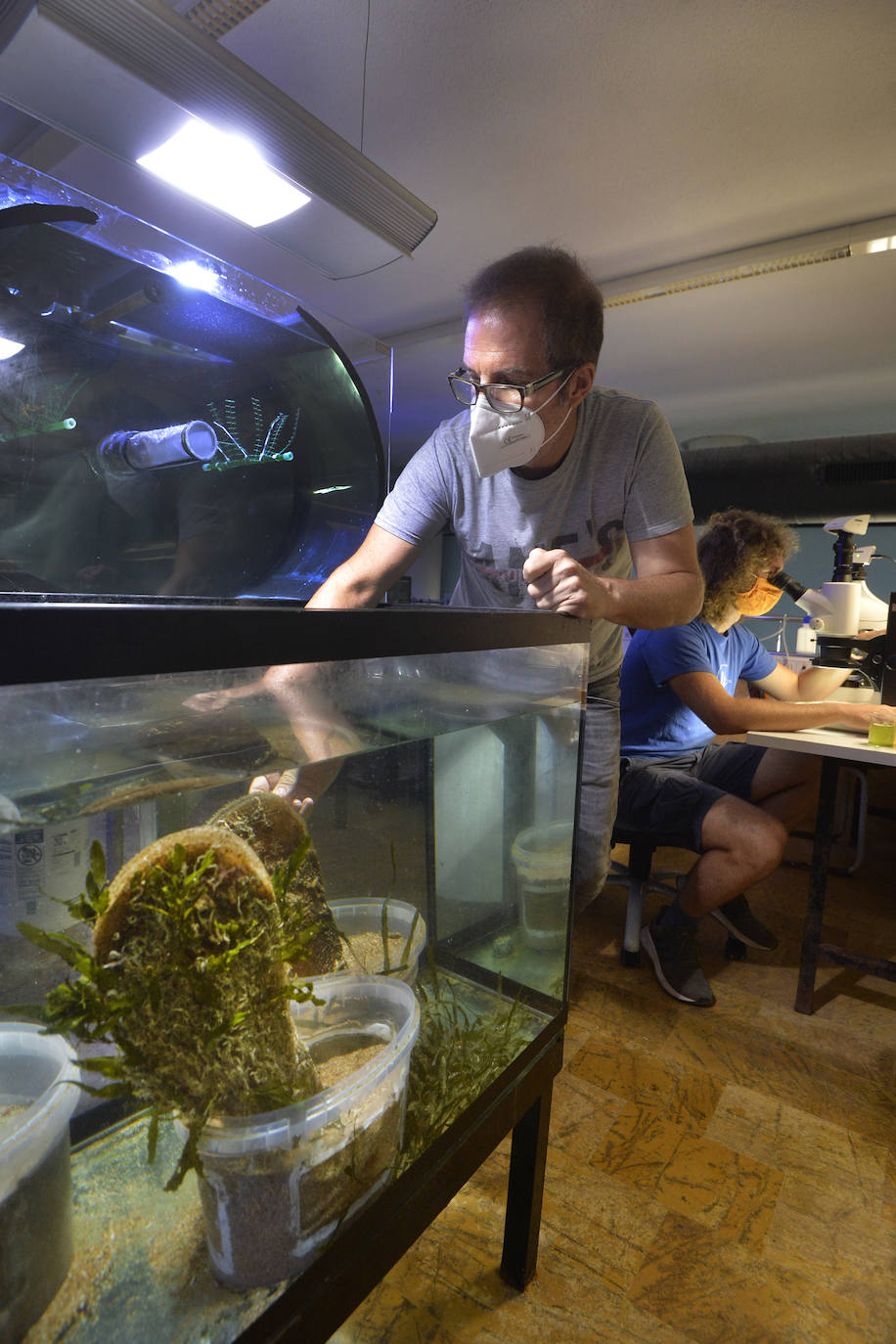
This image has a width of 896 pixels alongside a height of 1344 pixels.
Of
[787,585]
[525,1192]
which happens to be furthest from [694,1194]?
[787,585]

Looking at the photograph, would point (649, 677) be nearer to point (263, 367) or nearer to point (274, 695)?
point (263, 367)

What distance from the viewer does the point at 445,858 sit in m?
0.82

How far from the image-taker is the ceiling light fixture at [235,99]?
53.7 inches

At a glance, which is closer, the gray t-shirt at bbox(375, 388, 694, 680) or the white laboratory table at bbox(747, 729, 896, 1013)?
the gray t-shirt at bbox(375, 388, 694, 680)

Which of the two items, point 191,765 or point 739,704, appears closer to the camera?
point 191,765

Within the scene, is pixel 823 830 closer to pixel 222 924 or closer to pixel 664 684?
pixel 664 684

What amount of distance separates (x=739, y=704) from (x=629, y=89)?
2.21 meters

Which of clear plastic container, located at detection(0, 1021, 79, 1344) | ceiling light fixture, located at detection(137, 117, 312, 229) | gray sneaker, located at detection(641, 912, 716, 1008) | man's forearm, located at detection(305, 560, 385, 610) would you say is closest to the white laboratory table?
gray sneaker, located at detection(641, 912, 716, 1008)

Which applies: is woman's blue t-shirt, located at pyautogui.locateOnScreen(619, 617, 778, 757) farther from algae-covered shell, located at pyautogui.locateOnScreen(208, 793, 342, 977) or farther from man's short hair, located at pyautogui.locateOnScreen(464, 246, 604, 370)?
algae-covered shell, located at pyautogui.locateOnScreen(208, 793, 342, 977)

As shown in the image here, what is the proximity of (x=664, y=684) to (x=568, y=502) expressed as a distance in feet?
3.30

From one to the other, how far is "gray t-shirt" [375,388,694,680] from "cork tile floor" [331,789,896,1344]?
956 millimetres

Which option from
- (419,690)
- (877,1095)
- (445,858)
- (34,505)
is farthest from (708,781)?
(34,505)

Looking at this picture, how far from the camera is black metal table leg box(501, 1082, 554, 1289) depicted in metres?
1.04

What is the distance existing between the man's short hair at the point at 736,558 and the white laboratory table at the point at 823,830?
0.54 metres
